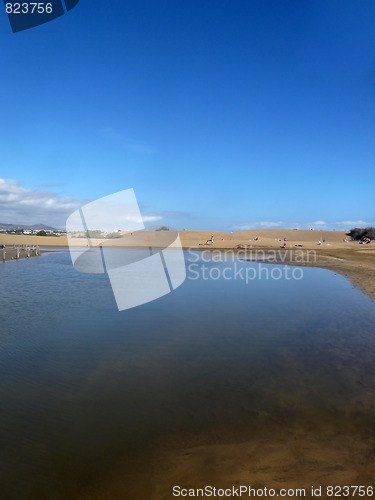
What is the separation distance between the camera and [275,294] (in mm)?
16266

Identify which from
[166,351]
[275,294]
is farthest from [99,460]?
[275,294]

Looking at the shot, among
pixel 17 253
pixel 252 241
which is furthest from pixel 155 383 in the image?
pixel 252 241

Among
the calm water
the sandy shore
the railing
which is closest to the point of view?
the calm water

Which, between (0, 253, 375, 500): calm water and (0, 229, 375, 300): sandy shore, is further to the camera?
(0, 229, 375, 300): sandy shore

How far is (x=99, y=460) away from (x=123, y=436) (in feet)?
1.80

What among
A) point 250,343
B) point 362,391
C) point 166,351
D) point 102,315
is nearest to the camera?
point 362,391

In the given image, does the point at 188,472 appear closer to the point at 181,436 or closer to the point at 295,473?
the point at 181,436

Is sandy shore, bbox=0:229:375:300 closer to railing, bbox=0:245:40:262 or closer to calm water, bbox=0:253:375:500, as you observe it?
railing, bbox=0:245:40:262

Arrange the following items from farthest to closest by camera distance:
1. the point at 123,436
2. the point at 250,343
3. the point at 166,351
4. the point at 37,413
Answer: the point at 250,343 → the point at 166,351 → the point at 37,413 → the point at 123,436

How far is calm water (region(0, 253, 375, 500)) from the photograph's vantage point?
4469 mm

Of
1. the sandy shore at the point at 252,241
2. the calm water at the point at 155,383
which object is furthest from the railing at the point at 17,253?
the calm water at the point at 155,383

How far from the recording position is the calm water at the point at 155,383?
14.7 ft

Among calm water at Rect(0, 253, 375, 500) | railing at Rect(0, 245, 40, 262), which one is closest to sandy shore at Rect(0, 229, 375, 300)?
railing at Rect(0, 245, 40, 262)

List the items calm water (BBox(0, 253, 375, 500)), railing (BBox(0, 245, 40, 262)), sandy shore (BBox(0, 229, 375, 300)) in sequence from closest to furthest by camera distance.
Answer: calm water (BBox(0, 253, 375, 500)), railing (BBox(0, 245, 40, 262)), sandy shore (BBox(0, 229, 375, 300))
